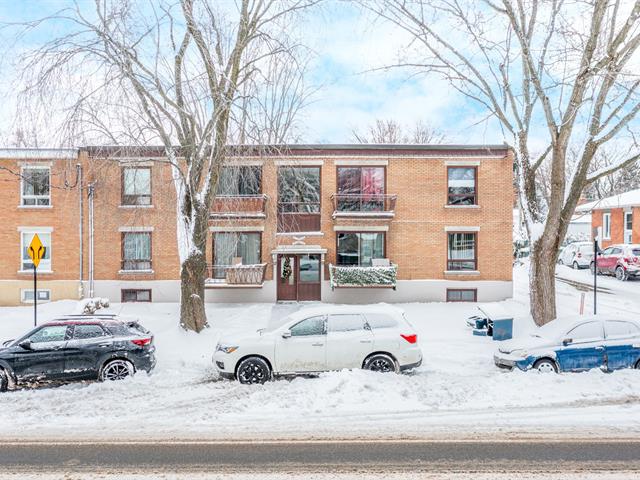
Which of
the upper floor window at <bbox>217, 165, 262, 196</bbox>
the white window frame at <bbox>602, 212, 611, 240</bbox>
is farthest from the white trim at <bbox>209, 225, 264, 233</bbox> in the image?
the white window frame at <bbox>602, 212, 611, 240</bbox>

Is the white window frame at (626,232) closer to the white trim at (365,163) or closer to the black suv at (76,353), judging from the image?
the white trim at (365,163)

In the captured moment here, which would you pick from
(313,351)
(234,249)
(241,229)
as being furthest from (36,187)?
(313,351)

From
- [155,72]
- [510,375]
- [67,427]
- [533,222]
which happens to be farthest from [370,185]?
[67,427]

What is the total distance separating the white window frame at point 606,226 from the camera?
Result: 3494 cm

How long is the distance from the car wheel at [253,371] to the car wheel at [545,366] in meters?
6.05

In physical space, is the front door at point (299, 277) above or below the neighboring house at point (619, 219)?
below

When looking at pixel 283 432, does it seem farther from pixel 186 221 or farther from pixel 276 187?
pixel 276 187

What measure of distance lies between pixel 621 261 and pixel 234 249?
20704 millimetres

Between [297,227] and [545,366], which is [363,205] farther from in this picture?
[545,366]

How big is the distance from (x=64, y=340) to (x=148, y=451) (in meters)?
4.83

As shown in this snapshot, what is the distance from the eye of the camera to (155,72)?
42.0 ft

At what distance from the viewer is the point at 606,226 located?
3547 centimetres

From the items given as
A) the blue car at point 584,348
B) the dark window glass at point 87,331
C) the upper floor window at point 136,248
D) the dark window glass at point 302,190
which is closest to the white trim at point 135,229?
the upper floor window at point 136,248

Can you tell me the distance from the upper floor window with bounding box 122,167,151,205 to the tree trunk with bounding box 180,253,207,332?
23.2ft
